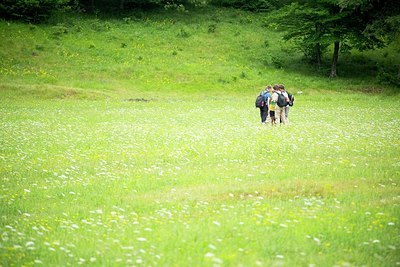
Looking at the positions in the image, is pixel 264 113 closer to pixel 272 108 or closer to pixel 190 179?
pixel 272 108

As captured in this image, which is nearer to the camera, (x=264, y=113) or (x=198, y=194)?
(x=198, y=194)

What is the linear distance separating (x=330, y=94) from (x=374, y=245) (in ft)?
145

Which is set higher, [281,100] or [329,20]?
[329,20]

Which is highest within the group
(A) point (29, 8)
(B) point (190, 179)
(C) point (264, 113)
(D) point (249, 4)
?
(D) point (249, 4)

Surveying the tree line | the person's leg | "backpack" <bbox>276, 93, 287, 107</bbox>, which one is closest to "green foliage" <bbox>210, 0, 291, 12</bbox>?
the tree line

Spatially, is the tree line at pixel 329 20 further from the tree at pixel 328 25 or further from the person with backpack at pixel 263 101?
the person with backpack at pixel 263 101

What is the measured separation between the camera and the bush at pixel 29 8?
6175 centimetres

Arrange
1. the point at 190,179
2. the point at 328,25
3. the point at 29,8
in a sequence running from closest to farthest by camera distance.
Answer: the point at 190,179 < the point at 328,25 < the point at 29,8

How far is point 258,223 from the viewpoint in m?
10.1

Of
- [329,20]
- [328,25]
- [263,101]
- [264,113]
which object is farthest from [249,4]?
[263,101]

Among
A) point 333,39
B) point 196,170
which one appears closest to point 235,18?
point 333,39

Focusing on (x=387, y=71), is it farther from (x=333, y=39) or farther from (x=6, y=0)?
(x=6, y=0)

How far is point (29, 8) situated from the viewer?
63.4m

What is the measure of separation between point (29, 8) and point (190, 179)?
56.7 meters
